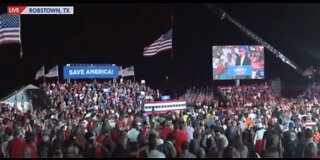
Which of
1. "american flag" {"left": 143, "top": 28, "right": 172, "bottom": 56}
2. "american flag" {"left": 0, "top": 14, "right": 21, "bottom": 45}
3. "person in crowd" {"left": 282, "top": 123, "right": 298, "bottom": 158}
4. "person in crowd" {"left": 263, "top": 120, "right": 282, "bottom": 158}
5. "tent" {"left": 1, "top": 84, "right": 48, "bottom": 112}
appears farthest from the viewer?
"american flag" {"left": 143, "top": 28, "right": 172, "bottom": 56}

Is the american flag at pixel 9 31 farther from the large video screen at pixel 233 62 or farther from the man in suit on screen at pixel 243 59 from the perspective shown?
the man in suit on screen at pixel 243 59

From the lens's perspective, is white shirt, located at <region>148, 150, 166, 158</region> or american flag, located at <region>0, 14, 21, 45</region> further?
american flag, located at <region>0, 14, 21, 45</region>

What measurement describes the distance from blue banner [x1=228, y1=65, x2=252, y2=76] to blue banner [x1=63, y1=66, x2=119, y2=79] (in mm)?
7739

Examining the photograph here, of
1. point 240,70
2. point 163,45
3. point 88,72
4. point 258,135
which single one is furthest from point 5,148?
point 240,70

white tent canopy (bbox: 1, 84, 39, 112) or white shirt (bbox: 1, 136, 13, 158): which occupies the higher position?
white tent canopy (bbox: 1, 84, 39, 112)

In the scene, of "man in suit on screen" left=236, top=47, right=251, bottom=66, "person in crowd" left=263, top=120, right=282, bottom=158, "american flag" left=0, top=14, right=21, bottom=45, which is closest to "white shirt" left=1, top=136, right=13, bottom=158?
"person in crowd" left=263, top=120, right=282, bottom=158

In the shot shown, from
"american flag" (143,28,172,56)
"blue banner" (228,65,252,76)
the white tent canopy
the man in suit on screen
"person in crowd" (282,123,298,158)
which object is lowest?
"person in crowd" (282,123,298,158)

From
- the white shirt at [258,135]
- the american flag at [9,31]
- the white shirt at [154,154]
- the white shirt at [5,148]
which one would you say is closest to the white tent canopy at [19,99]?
the american flag at [9,31]

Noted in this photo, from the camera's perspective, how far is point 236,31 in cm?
4088

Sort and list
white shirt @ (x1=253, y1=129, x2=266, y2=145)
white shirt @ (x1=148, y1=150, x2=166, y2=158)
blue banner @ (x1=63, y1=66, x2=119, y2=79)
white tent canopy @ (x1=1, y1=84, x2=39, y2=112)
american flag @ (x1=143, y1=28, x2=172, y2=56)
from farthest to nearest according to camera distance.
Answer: blue banner @ (x1=63, y1=66, x2=119, y2=79) → american flag @ (x1=143, y1=28, x2=172, y2=56) → white tent canopy @ (x1=1, y1=84, x2=39, y2=112) → white shirt @ (x1=253, y1=129, x2=266, y2=145) → white shirt @ (x1=148, y1=150, x2=166, y2=158)

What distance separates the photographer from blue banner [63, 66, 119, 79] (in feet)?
105

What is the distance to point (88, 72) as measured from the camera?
107 feet

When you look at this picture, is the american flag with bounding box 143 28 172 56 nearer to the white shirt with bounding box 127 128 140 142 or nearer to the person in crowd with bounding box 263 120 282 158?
the white shirt with bounding box 127 128 140 142

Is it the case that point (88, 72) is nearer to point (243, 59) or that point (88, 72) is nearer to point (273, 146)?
point (243, 59)
